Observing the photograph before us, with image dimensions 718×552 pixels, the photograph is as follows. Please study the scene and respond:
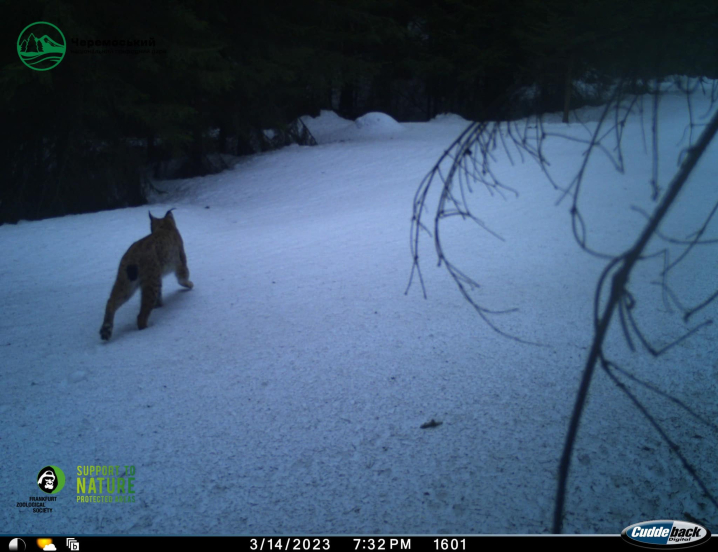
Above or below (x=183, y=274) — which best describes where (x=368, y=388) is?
below

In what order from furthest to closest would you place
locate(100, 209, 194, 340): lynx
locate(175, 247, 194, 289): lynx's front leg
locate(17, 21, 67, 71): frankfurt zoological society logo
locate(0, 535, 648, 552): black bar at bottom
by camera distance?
locate(17, 21, 67, 71): frankfurt zoological society logo < locate(175, 247, 194, 289): lynx's front leg < locate(100, 209, 194, 340): lynx < locate(0, 535, 648, 552): black bar at bottom

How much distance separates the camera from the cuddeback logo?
134 centimetres

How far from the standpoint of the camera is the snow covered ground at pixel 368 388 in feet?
5.66

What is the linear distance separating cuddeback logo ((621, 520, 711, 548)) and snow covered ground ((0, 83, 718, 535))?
0.21m

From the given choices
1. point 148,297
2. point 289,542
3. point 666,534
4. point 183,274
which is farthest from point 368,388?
point 183,274

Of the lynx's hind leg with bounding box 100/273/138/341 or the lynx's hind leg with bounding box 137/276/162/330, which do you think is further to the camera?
the lynx's hind leg with bounding box 137/276/162/330

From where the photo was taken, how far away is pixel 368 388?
2.53 meters

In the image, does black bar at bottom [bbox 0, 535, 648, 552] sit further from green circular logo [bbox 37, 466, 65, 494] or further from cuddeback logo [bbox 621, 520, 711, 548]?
green circular logo [bbox 37, 466, 65, 494]

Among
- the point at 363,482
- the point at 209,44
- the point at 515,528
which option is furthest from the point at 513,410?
the point at 209,44

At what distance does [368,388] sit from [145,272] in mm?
2264

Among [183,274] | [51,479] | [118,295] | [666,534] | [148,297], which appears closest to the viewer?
Answer: [666,534]

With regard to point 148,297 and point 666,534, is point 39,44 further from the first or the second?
point 666,534

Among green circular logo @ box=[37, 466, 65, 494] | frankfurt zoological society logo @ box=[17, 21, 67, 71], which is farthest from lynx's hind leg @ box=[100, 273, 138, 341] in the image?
frankfurt zoological society logo @ box=[17, 21, 67, 71]

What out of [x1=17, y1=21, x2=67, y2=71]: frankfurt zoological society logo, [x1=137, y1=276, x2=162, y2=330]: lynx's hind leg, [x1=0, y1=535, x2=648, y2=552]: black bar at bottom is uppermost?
[x1=17, y1=21, x2=67, y2=71]: frankfurt zoological society logo
